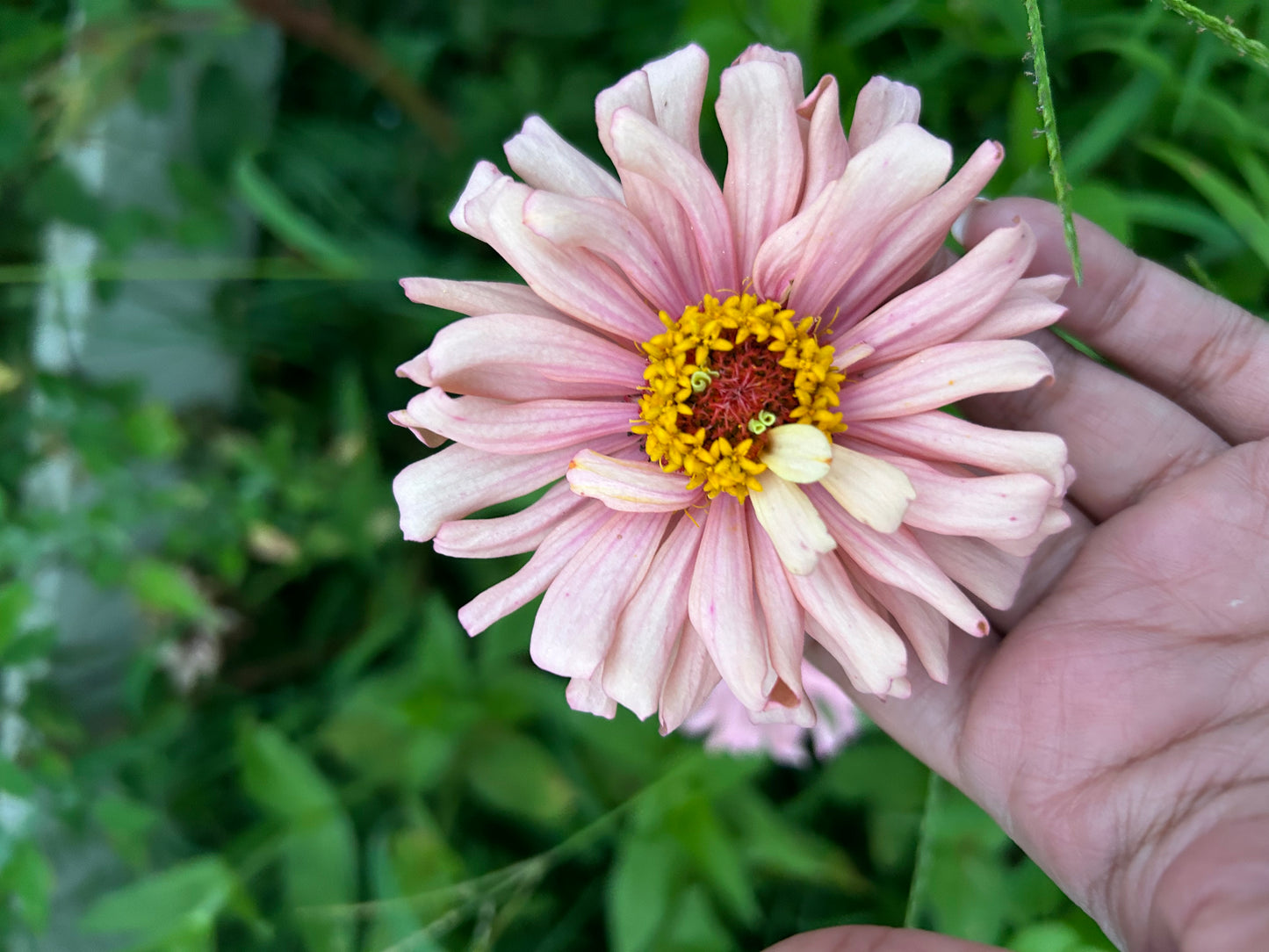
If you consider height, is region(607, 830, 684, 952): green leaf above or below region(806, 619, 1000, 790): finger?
below

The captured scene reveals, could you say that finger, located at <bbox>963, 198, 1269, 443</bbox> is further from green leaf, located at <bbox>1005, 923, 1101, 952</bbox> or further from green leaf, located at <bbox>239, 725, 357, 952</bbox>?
green leaf, located at <bbox>239, 725, 357, 952</bbox>

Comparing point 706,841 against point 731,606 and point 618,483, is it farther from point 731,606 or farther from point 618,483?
point 618,483

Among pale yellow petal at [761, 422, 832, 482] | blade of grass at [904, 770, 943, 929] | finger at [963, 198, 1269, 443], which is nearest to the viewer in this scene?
pale yellow petal at [761, 422, 832, 482]

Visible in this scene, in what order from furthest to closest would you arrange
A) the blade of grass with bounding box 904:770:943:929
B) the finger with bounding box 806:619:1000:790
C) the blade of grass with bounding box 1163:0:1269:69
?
the blade of grass with bounding box 904:770:943:929 < the finger with bounding box 806:619:1000:790 < the blade of grass with bounding box 1163:0:1269:69

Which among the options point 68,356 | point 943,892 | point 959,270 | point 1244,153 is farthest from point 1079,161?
point 68,356

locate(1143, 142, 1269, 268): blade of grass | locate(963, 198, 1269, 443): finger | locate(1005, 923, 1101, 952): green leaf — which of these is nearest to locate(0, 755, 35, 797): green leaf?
locate(1005, 923, 1101, 952): green leaf

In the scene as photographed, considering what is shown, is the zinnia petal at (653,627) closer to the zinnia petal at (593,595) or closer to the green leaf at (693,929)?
the zinnia petal at (593,595)

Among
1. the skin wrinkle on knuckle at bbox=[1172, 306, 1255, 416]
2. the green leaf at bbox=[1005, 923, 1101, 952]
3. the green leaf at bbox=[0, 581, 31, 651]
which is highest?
the skin wrinkle on knuckle at bbox=[1172, 306, 1255, 416]

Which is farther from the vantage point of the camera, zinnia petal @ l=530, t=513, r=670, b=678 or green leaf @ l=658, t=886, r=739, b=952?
Answer: green leaf @ l=658, t=886, r=739, b=952
